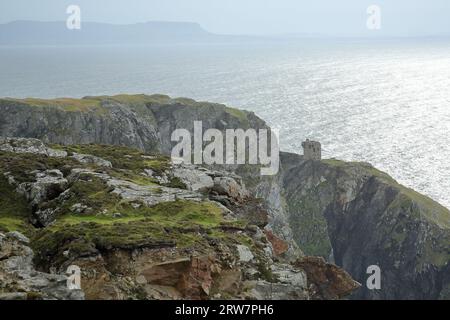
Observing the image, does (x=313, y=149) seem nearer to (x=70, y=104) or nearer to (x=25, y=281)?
(x=70, y=104)

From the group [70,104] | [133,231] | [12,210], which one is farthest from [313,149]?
[133,231]

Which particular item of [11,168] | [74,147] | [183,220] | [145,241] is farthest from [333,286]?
[74,147]

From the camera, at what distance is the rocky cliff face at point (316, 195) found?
11219cm

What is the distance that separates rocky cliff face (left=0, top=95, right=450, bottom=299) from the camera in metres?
112

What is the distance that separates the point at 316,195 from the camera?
144 m

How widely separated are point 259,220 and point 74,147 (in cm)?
2629

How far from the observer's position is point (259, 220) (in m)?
40.9

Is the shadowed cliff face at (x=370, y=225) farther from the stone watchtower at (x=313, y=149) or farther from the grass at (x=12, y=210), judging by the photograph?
the grass at (x=12, y=210)

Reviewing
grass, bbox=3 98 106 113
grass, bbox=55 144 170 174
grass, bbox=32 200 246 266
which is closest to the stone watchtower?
grass, bbox=3 98 106 113

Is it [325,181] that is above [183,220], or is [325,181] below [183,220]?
below

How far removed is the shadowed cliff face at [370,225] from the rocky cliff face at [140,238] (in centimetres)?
8824

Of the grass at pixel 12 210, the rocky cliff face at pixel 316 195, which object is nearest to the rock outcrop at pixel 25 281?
the grass at pixel 12 210
